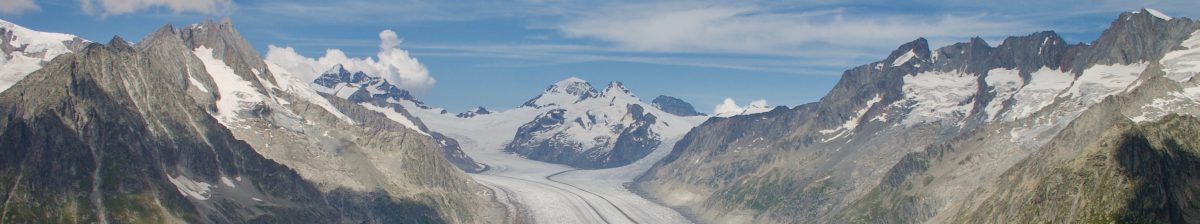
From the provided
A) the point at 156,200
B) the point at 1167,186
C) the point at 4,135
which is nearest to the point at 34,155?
the point at 4,135

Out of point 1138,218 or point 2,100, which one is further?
point 2,100

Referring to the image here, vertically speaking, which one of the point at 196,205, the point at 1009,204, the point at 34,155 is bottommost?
the point at 1009,204

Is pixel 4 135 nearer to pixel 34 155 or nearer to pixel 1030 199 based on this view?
pixel 34 155

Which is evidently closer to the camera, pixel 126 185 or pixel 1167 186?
pixel 1167 186

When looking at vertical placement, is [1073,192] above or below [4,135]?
below

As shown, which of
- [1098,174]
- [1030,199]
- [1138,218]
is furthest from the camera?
[1030,199]

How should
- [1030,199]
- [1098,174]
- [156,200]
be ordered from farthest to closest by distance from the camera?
[156,200] → [1030,199] → [1098,174]

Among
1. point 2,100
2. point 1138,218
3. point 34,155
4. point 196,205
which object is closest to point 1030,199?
point 1138,218

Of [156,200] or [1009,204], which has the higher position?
[156,200]

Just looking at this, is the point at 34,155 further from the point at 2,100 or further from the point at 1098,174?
the point at 1098,174
